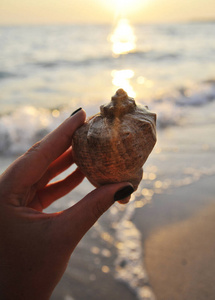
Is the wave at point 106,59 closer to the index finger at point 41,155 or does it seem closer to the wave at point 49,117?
the wave at point 49,117

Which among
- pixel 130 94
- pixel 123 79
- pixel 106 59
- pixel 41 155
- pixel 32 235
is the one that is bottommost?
pixel 130 94

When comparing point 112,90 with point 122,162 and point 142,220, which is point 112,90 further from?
point 122,162

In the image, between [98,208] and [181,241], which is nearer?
[98,208]

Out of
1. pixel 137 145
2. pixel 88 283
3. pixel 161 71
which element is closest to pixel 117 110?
pixel 137 145

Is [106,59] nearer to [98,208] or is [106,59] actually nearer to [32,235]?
[98,208]

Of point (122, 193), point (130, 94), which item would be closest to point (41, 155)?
point (122, 193)

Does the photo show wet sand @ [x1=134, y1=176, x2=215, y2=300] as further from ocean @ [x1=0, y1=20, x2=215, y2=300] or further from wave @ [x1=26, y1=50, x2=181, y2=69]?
wave @ [x1=26, y1=50, x2=181, y2=69]

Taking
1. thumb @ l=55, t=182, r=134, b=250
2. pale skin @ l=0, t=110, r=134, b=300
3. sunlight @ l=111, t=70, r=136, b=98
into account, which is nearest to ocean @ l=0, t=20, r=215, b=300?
sunlight @ l=111, t=70, r=136, b=98
